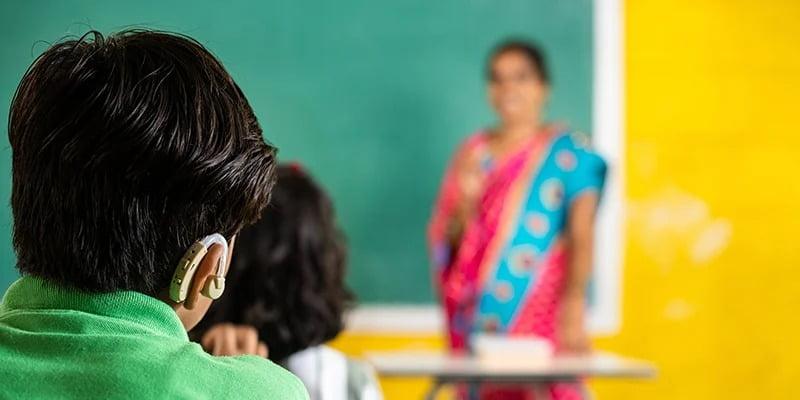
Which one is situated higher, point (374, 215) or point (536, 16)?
point (536, 16)

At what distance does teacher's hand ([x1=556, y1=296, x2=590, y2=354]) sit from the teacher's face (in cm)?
74

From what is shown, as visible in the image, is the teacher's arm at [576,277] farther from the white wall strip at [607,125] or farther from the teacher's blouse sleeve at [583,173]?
the white wall strip at [607,125]

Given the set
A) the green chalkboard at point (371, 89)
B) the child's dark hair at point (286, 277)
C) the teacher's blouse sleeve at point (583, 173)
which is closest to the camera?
the child's dark hair at point (286, 277)

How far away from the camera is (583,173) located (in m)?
3.98

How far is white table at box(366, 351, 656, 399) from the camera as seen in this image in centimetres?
297

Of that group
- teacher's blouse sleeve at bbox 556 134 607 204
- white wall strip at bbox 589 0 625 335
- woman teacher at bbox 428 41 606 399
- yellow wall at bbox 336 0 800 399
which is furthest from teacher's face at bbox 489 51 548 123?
yellow wall at bbox 336 0 800 399

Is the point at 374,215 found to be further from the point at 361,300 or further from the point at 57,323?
the point at 57,323

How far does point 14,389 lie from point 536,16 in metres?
4.24

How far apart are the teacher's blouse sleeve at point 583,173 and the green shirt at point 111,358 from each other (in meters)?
3.21

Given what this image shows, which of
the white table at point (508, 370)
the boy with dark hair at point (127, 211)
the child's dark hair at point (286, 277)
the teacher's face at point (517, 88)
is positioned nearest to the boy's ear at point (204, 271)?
the boy with dark hair at point (127, 211)

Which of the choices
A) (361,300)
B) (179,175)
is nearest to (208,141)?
(179,175)

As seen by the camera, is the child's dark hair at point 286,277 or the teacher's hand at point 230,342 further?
the child's dark hair at point 286,277

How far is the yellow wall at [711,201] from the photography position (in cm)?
488

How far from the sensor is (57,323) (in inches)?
31.1
